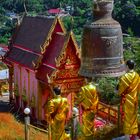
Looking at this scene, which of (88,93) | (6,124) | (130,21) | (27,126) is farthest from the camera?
(130,21)

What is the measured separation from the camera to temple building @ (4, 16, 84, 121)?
16812mm

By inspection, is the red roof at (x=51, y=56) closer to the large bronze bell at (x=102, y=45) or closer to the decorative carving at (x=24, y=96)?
the decorative carving at (x=24, y=96)

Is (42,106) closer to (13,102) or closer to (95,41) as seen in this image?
(13,102)

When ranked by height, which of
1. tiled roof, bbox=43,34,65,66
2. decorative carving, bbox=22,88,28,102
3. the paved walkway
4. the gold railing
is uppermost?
tiled roof, bbox=43,34,65,66

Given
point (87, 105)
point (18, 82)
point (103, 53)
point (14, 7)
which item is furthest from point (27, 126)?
point (14, 7)

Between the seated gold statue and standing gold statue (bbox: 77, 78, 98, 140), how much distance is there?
1.70 ft

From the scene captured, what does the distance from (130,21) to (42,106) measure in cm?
4996

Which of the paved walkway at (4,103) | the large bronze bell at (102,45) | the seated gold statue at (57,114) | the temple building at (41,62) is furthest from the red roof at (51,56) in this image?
the large bronze bell at (102,45)

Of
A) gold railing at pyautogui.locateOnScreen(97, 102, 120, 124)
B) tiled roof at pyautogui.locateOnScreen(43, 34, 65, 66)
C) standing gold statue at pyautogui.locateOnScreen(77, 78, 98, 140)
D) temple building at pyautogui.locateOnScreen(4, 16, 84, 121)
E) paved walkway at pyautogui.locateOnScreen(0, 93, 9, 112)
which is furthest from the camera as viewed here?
paved walkway at pyautogui.locateOnScreen(0, 93, 9, 112)

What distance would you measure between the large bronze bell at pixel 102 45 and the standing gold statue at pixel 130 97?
126 centimetres

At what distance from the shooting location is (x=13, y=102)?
2014 centimetres

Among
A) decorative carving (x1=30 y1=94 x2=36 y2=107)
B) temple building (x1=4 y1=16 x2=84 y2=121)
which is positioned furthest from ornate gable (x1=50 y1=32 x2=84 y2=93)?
decorative carving (x1=30 y1=94 x2=36 y2=107)

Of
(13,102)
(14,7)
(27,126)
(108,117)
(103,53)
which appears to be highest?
(103,53)

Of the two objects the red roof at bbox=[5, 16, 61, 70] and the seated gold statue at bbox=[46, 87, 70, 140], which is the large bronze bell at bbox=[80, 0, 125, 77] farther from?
the red roof at bbox=[5, 16, 61, 70]
